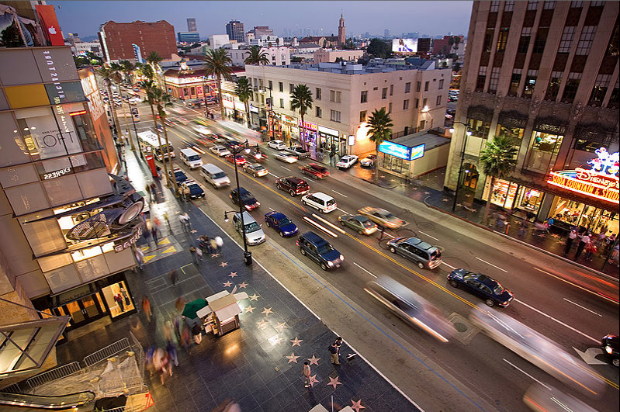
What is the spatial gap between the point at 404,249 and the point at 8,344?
75.9 ft

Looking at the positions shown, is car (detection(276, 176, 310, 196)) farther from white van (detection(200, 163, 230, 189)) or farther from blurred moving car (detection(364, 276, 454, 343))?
blurred moving car (detection(364, 276, 454, 343))

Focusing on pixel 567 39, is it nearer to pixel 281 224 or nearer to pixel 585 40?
pixel 585 40

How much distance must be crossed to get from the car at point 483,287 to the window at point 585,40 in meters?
19.1

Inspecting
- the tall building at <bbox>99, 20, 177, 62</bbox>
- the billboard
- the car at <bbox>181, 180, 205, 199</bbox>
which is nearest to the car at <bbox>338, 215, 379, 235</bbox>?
the car at <bbox>181, 180, 205, 199</bbox>

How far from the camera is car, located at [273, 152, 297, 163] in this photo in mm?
46750

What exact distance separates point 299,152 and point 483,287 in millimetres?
34581

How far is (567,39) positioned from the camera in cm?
2497

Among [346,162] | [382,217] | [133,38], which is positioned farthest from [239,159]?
[133,38]

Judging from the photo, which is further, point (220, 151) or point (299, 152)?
point (220, 151)

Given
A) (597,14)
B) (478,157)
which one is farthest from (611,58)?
(478,157)

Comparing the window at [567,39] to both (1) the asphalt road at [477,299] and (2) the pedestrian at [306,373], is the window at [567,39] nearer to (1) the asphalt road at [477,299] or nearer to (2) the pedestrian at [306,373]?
(1) the asphalt road at [477,299]

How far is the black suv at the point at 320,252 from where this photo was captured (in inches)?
934

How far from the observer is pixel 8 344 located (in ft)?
45.0

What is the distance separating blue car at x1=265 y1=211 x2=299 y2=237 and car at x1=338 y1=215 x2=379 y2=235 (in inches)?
190
